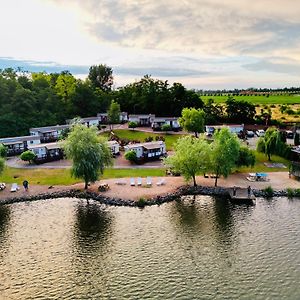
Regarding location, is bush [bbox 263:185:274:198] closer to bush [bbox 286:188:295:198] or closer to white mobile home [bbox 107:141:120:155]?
bush [bbox 286:188:295:198]

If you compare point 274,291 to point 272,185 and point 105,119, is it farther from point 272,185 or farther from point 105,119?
point 105,119

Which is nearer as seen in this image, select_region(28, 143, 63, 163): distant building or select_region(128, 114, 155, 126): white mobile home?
select_region(28, 143, 63, 163): distant building

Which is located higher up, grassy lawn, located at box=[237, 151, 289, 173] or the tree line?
the tree line

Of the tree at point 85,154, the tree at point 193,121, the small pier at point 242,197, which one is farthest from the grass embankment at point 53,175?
the tree at point 193,121

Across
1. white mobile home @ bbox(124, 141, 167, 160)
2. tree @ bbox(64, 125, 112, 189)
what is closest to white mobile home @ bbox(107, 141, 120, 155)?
white mobile home @ bbox(124, 141, 167, 160)

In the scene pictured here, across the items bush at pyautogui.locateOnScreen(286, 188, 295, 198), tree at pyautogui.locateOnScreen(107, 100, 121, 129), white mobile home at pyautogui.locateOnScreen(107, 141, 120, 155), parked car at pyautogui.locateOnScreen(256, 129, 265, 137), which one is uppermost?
tree at pyautogui.locateOnScreen(107, 100, 121, 129)

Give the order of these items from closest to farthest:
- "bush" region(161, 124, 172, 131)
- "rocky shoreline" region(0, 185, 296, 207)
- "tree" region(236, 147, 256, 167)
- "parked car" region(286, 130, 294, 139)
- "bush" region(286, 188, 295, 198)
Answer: "rocky shoreline" region(0, 185, 296, 207), "bush" region(286, 188, 295, 198), "tree" region(236, 147, 256, 167), "parked car" region(286, 130, 294, 139), "bush" region(161, 124, 172, 131)
